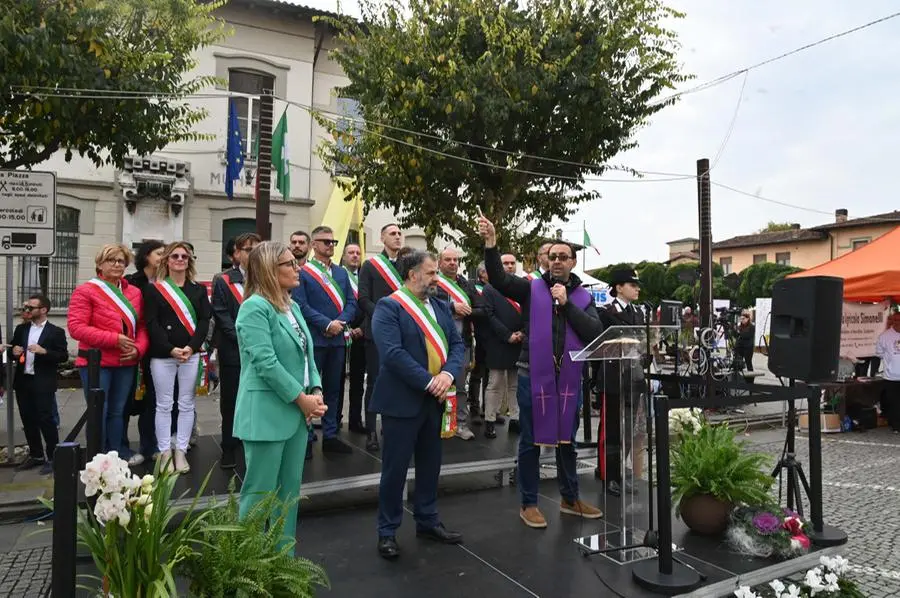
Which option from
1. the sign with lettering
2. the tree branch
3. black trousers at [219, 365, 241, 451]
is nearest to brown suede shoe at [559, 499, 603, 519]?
black trousers at [219, 365, 241, 451]

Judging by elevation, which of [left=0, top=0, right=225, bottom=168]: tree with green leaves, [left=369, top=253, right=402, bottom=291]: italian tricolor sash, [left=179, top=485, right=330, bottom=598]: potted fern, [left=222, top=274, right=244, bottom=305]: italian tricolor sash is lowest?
[left=179, top=485, right=330, bottom=598]: potted fern

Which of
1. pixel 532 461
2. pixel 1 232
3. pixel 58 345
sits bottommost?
pixel 532 461

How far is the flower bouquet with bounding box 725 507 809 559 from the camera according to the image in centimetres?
424

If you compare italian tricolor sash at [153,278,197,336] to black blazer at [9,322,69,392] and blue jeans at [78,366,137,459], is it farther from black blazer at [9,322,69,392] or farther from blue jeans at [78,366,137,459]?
black blazer at [9,322,69,392]

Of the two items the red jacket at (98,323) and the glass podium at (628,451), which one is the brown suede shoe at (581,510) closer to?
the glass podium at (628,451)

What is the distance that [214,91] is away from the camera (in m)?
15.5

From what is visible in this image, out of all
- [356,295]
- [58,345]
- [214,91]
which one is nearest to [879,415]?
[356,295]

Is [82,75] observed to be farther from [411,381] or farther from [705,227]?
[705,227]

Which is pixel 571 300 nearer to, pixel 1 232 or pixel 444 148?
pixel 1 232

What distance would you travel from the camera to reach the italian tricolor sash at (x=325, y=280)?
5.82m

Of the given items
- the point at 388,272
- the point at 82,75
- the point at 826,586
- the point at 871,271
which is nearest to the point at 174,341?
the point at 388,272

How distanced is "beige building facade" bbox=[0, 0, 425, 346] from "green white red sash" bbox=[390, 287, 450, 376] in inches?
426

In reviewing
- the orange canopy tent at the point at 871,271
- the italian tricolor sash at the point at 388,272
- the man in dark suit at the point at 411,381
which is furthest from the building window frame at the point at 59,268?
the orange canopy tent at the point at 871,271

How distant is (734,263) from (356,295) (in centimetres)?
4761
